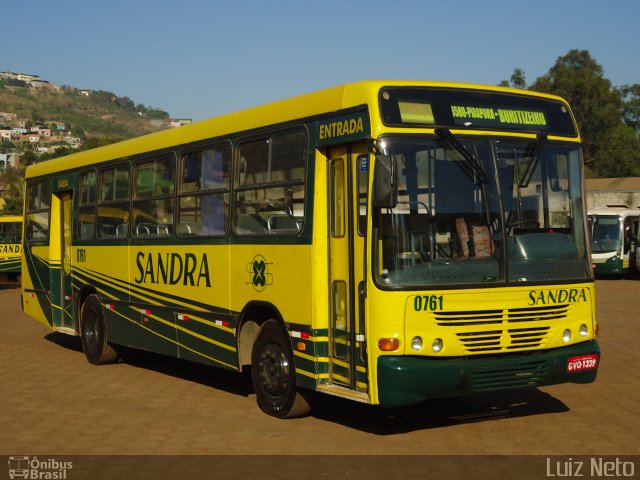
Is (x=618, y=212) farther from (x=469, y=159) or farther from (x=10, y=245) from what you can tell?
(x=469, y=159)

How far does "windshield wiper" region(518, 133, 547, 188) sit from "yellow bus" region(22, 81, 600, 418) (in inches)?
0.5

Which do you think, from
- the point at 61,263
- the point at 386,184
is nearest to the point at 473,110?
the point at 386,184

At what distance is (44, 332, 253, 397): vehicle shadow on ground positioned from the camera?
12633 mm

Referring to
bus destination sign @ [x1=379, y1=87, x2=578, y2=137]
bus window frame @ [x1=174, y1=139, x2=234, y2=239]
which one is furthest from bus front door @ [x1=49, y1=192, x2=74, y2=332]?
bus destination sign @ [x1=379, y1=87, x2=578, y2=137]

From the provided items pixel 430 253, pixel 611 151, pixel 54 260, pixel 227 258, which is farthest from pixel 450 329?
pixel 611 151

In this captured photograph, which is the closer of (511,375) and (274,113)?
(511,375)

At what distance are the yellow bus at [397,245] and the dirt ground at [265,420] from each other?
0.47m

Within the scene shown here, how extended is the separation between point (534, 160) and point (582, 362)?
188 centimetres

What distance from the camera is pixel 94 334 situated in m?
15.1

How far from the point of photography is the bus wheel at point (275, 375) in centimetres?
1002

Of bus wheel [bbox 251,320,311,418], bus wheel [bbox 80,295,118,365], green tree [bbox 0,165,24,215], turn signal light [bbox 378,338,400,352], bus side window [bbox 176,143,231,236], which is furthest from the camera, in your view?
green tree [bbox 0,165,24,215]
